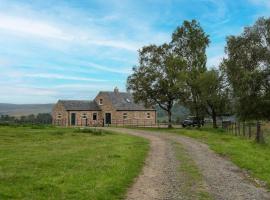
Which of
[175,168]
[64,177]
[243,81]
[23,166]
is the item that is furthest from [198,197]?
[243,81]

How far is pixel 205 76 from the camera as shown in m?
55.2

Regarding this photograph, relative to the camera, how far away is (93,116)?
8300 cm

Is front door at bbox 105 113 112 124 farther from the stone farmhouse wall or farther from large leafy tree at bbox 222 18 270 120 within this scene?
large leafy tree at bbox 222 18 270 120

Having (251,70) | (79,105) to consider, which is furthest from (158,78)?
(79,105)

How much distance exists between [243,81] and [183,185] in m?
32.6

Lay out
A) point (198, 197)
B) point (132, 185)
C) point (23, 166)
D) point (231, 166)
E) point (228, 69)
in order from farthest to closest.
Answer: point (228, 69) < point (231, 166) < point (23, 166) < point (132, 185) < point (198, 197)

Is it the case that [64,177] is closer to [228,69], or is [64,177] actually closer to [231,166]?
[231,166]

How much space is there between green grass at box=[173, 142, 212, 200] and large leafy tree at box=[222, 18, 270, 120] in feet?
87.9

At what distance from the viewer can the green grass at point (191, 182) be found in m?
12.1

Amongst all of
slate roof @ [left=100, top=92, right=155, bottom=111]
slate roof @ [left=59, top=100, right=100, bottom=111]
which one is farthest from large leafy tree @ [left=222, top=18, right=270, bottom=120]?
slate roof @ [left=59, top=100, right=100, bottom=111]

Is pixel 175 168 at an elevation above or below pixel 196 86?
below

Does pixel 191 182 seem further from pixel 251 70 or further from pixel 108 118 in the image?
pixel 108 118

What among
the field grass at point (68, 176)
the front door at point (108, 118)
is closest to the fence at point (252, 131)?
the field grass at point (68, 176)

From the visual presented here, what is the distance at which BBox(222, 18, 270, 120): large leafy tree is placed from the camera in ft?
149
